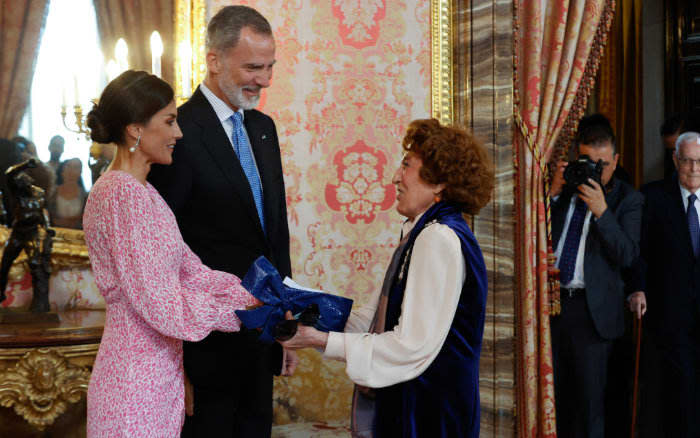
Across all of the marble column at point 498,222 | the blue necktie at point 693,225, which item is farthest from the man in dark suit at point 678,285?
the marble column at point 498,222

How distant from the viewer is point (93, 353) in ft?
8.82

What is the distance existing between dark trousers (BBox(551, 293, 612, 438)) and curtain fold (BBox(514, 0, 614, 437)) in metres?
0.11

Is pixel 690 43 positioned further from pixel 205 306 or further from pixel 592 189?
pixel 205 306

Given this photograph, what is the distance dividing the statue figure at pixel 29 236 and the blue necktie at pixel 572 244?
2.45 metres

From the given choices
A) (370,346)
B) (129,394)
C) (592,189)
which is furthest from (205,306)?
(592,189)

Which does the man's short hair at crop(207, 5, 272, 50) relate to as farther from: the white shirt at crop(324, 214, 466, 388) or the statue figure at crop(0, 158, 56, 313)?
the statue figure at crop(0, 158, 56, 313)

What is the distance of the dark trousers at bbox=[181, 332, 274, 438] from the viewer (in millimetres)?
2041

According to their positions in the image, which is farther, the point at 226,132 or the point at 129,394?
the point at 226,132

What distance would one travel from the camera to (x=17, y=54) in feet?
10.0

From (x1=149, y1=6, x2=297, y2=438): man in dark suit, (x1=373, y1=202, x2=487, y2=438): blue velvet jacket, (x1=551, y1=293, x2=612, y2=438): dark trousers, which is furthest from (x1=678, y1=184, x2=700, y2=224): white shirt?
(x1=149, y1=6, x2=297, y2=438): man in dark suit

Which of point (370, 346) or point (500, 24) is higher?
point (500, 24)

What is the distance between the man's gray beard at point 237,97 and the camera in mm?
2201

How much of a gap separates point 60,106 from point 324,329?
76.2 inches

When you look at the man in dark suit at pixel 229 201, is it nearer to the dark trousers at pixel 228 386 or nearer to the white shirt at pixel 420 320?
the dark trousers at pixel 228 386
